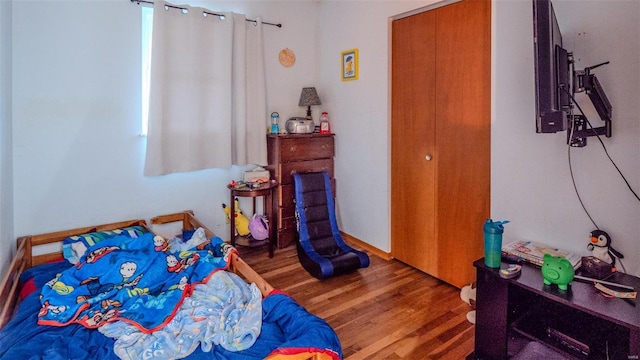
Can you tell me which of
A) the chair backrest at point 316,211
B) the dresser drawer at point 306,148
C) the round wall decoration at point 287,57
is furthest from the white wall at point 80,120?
the chair backrest at point 316,211

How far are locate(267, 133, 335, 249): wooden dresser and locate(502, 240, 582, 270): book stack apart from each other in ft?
6.77

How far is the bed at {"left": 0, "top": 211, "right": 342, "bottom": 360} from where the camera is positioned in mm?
1636

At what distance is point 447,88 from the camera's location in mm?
2752

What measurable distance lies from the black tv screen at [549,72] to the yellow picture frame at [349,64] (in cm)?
207

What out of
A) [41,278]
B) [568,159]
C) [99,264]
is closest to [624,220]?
[568,159]

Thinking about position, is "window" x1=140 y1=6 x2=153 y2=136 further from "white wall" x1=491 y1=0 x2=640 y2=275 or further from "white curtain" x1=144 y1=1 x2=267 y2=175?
"white wall" x1=491 y1=0 x2=640 y2=275

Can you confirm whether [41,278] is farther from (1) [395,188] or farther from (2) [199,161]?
(1) [395,188]

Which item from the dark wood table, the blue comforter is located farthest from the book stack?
the blue comforter

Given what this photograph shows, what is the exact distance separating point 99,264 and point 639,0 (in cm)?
317

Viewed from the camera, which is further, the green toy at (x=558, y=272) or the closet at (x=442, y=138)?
the closet at (x=442, y=138)

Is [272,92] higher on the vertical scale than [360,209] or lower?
higher

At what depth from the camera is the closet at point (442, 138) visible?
2.55m

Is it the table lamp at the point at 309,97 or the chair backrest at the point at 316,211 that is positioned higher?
the table lamp at the point at 309,97

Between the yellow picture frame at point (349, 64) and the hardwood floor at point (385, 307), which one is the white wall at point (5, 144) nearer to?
the hardwood floor at point (385, 307)
